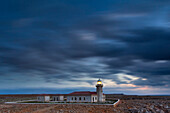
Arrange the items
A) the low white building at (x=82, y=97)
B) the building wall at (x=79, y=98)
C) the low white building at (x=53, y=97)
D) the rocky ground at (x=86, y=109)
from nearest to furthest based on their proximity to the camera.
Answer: the rocky ground at (x=86, y=109)
the low white building at (x=82, y=97)
the building wall at (x=79, y=98)
the low white building at (x=53, y=97)

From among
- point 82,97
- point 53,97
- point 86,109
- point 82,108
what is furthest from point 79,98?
point 86,109

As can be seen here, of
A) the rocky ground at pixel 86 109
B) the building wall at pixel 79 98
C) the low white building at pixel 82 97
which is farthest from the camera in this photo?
the building wall at pixel 79 98

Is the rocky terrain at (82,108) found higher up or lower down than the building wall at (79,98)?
lower down

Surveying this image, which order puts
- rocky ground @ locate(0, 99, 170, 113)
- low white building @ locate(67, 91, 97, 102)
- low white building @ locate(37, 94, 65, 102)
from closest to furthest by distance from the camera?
rocky ground @ locate(0, 99, 170, 113)
low white building @ locate(67, 91, 97, 102)
low white building @ locate(37, 94, 65, 102)

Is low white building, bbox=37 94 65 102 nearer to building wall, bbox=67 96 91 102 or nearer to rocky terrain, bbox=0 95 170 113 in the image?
building wall, bbox=67 96 91 102

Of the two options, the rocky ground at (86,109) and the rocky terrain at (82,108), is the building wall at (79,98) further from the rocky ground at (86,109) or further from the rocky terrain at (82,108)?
the rocky ground at (86,109)

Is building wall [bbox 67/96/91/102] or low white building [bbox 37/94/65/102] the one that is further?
low white building [bbox 37/94/65/102]

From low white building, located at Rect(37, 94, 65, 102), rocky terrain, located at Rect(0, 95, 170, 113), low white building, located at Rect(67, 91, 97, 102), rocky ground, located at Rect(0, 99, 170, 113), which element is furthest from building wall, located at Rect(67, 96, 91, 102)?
rocky ground, located at Rect(0, 99, 170, 113)

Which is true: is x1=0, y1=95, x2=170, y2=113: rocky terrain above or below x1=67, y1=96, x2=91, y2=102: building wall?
below

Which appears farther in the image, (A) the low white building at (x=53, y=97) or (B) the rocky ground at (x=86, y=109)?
(A) the low white building at (x=53, y=97)

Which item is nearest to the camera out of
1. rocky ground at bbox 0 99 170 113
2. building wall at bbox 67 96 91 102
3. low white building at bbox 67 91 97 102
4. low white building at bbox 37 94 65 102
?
rocky ground at bbox 0 99 170 113

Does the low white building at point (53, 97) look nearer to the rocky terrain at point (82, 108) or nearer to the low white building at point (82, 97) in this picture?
the low white building at point (82, 97)

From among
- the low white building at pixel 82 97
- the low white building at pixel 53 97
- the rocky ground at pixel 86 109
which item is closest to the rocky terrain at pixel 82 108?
the rocky ground at pixel 86 109

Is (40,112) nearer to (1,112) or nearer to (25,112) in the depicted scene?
(25,112)
